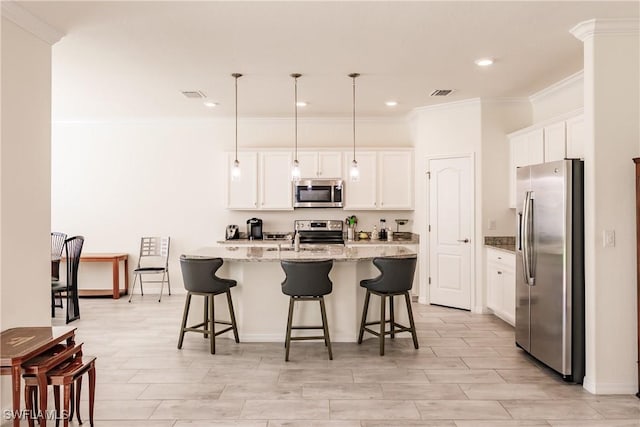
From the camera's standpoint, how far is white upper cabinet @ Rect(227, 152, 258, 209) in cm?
718

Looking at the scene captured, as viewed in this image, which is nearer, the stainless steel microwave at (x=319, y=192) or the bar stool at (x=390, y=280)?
the bar stool at (x=390, y=280)

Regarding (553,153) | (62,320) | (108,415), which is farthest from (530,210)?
(62,320)

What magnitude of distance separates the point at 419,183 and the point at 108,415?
5112 millimetres

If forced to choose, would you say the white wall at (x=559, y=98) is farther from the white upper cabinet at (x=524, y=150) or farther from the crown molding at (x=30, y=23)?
the crown molding at (x=30, y=23)

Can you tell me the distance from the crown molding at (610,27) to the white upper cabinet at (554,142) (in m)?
1.20

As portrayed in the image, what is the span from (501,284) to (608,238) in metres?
2.12

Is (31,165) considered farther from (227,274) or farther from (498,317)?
(498,317)

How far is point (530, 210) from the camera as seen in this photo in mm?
4012

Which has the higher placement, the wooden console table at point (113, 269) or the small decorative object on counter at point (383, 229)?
the small decorative object on counter at point (383, 229)

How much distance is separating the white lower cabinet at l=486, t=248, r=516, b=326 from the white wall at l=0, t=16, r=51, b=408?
4.47 meters

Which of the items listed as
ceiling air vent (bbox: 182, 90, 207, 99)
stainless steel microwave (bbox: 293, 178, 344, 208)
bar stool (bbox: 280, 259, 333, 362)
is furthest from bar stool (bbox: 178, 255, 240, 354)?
stainless steel microwave (bbox: 293, 178, 344, 208)

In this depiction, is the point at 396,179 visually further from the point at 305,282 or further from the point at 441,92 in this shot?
the point at 305,282

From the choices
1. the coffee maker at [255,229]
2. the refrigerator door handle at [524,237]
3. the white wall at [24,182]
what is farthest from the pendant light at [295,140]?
the refrigerator door handle at [524,237]

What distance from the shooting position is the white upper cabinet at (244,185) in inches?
283
